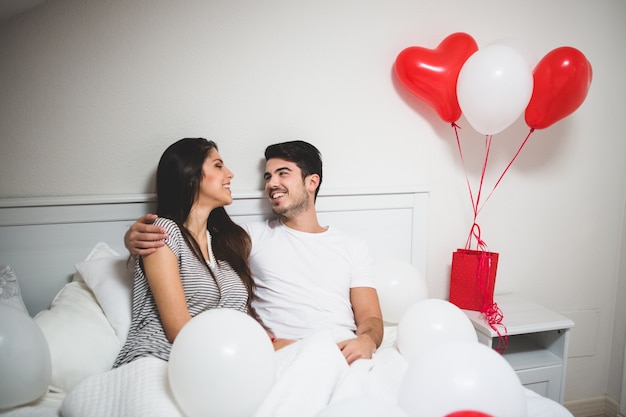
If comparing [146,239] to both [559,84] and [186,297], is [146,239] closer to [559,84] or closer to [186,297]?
[186,297]

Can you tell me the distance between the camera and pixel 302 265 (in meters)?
1.74

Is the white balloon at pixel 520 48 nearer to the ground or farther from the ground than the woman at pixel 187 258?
farther from the ground

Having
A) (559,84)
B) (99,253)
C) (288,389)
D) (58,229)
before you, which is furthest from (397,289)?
(58,229)

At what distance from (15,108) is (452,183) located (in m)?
1.89

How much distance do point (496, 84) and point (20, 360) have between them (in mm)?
1755

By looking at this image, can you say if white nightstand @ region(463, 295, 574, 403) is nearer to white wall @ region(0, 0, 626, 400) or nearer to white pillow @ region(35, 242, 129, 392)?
white wall @ region(0, 0, 626, 400)

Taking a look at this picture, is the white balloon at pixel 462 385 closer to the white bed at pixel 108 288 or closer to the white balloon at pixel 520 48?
the white bed at pixel 108 288

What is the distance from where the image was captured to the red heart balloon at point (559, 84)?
1708 mm

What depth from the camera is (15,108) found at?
1.62 m

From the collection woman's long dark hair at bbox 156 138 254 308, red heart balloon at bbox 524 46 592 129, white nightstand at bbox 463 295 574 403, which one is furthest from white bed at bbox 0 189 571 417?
red heart balloon at bbox 524 46 592 129

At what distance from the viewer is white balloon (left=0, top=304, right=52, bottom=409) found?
106 cm

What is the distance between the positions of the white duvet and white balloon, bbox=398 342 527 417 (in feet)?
0.41

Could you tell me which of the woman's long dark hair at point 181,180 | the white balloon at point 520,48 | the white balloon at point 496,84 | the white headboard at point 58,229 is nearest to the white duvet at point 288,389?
the woman's long dark hair at point 181,180

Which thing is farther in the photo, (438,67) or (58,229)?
(438,67)
